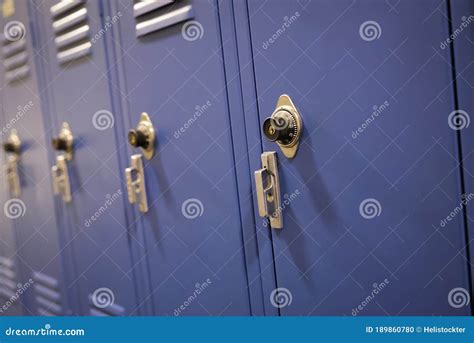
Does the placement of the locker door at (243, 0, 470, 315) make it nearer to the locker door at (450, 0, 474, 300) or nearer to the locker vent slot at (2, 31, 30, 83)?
the locker door at (450, 0, 474, 300)

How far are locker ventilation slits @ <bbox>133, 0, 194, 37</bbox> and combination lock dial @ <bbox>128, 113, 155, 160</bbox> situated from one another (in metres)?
0.26

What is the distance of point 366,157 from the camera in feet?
3.56

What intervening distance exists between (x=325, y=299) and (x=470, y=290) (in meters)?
0.33

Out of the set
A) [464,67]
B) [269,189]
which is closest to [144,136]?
[269,189]

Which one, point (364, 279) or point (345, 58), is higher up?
point (345, 58)

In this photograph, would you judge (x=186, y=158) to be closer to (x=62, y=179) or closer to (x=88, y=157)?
(x=88, y=157)

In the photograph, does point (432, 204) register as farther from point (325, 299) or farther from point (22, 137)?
point (22, 137)

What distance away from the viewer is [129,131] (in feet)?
4.87

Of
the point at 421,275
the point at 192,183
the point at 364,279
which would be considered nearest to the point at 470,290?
the point at 421,275

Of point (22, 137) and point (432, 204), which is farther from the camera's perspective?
point (22, 137)

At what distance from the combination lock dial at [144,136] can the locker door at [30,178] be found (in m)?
0.72

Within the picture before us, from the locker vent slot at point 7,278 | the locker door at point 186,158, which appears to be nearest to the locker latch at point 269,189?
the locker door at point 186,158

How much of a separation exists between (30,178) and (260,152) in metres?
1.35

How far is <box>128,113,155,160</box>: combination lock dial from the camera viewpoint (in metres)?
1.47
